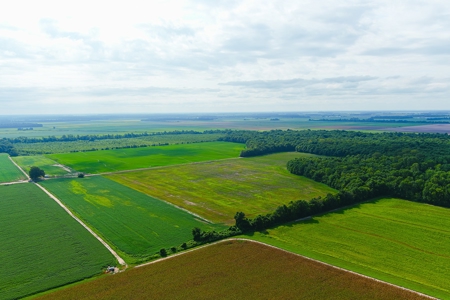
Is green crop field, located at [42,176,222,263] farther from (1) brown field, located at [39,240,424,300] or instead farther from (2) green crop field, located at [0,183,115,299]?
(1) brown field, located at [39,240,424,300]

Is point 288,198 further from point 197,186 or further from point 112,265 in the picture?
point 112,265

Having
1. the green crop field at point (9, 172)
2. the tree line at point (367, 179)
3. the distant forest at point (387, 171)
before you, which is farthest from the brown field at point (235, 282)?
the green crop field at point (9, 172)

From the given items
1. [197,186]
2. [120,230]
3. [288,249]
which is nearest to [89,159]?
[197,186]

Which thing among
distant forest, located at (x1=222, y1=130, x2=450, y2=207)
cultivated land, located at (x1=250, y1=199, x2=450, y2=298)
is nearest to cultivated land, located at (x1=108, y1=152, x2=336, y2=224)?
distant forest, located at (x1=222, y1=130, x2=450, y2=207)

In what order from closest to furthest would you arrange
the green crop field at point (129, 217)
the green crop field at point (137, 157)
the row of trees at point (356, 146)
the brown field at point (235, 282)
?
the brown field at point (235, 282), the green crop field at point (129, 217), the row of trees at point (356, 146), the green crop field at point (137, 157)

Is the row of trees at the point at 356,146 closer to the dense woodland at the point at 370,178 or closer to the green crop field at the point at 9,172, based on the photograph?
the dense woodland at the point at 370,178

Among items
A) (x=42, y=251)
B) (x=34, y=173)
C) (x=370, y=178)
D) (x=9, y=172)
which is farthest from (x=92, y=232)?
(x=9, y=172)

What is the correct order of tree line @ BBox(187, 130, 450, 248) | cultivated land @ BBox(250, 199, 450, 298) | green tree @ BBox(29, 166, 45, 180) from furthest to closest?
green tree @ BBox(29, 166, 45, 180) → tree line @ BBox(187, 130, 450, 248) → cultivated land @ BBox(250, 199, 450, 298)
